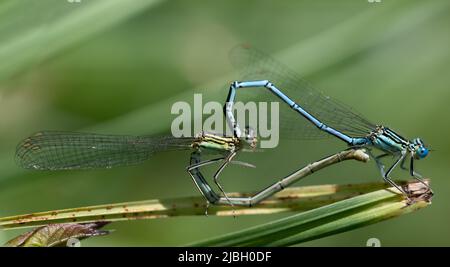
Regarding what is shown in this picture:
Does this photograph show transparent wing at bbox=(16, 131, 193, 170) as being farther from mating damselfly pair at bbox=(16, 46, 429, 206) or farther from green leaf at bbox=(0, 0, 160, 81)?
green leaf at bbox=(0, 0, 160, 81)

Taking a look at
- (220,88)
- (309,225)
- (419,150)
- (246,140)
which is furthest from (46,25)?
(419,150)

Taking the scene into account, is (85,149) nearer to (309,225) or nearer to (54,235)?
(54,235)

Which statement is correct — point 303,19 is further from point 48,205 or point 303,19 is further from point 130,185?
point 48,205

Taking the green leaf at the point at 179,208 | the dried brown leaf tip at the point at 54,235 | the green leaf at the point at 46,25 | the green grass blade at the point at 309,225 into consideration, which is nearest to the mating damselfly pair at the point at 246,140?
the green leaf at the point at 179,208

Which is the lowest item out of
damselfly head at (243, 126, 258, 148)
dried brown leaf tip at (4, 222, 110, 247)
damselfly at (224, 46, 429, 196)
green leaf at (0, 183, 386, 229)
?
dried brown leaf tip at (4, 222, 110, 247)

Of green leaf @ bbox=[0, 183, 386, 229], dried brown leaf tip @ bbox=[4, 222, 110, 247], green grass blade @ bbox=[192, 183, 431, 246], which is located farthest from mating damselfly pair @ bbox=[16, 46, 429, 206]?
dried brown leaf tip @ bbox=[4, 222, 110, 247]
